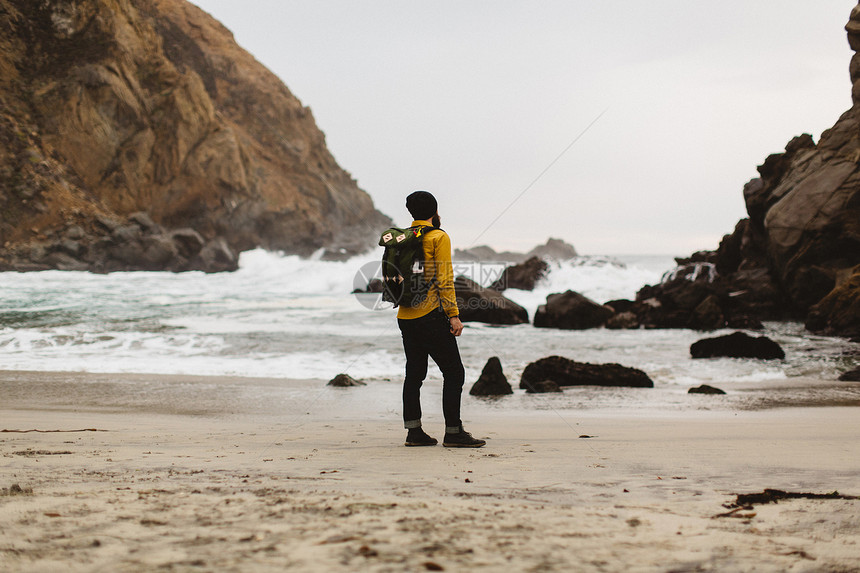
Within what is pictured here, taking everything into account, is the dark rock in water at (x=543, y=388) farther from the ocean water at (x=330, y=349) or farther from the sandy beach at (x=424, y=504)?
the sandy beach at (x=424, y=504)

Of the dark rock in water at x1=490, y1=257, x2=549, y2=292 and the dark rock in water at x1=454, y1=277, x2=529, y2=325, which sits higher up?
the dark rock in water at x1=490, y1=257, x2=549, y2=292

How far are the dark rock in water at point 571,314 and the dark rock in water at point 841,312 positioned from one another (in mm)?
5406

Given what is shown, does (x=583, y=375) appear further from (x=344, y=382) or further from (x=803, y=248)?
(x=803, y=248)

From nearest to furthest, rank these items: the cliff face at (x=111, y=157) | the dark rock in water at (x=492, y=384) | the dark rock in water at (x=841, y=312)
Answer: the dark rock in water at (x=492, y=384), the dark rock in water at (x=841, y=312), the cliff face at (x=111, y=157)

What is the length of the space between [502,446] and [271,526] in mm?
2416

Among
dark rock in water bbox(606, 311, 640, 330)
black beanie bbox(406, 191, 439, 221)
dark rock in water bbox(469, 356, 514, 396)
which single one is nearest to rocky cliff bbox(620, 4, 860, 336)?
dark rock in water bbox(606, 311, 640, 330)

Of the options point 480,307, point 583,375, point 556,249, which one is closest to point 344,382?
point 583,375

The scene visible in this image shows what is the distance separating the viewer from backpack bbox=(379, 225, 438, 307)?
13.4ft

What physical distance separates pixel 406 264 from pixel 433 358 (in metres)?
0.71

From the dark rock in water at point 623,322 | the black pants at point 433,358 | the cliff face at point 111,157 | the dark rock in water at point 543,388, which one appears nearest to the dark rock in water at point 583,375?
the dark rock in water at point 543,388

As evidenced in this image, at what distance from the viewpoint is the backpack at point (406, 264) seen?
407 cm

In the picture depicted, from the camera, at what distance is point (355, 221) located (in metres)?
86.7

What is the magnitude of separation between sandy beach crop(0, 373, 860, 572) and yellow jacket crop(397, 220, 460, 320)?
0.96 m

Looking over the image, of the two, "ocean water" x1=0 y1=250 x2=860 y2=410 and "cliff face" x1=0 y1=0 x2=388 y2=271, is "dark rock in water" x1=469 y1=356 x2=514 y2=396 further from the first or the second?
"cliff face" x1=0 y1=0 x2=388 y2=271
